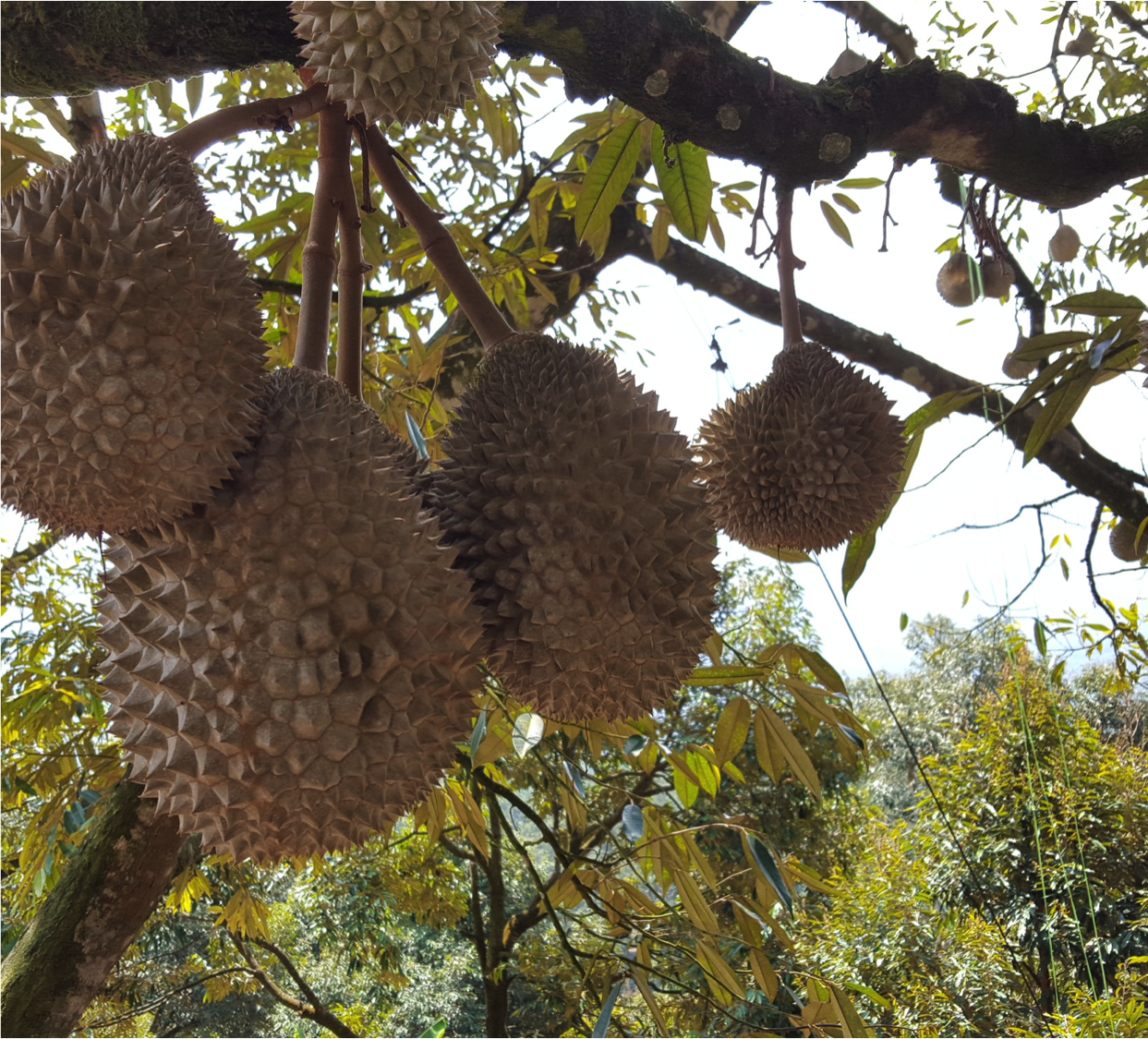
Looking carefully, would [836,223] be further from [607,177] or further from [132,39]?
[132,39]

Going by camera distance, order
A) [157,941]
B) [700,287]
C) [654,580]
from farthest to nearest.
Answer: [157,941], [700,287], [654,580]

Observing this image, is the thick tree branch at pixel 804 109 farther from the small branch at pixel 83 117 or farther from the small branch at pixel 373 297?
the small branch at pixel 83 117

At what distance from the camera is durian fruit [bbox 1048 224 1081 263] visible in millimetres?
2135

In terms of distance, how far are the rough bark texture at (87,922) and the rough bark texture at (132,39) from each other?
0.77 metres

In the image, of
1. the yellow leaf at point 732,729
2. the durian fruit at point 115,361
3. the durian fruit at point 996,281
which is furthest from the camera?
the durian fruit at point 996,281

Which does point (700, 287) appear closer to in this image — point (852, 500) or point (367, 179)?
point (852, 500)

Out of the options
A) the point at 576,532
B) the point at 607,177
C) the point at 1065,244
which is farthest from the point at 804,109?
the point at 1065,244

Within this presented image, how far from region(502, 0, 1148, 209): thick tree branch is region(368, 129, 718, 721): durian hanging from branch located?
26 cm

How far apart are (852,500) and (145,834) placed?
97 centimetres

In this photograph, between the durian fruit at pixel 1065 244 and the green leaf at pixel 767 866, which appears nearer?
the green leaf at pixel 767 866

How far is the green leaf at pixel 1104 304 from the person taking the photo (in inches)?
41.1

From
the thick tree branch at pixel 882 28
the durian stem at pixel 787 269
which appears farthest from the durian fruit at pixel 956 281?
the durian stem at pixel 787 269

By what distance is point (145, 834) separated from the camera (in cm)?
98

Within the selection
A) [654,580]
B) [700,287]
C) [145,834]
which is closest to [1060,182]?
[654,580]
